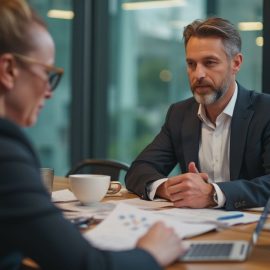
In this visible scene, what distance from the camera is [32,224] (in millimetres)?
947

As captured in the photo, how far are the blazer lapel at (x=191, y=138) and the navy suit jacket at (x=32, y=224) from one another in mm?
1447

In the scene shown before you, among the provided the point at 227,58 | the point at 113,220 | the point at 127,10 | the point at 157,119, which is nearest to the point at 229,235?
the point at 113,220

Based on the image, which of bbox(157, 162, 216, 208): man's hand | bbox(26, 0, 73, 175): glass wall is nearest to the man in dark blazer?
bbox(157, 162, 216, 208): man's hand

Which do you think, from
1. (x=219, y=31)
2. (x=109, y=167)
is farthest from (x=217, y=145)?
(x=109, y=167)

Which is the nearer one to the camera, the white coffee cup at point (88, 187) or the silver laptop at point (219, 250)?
the silver laptop at point (219, 250)

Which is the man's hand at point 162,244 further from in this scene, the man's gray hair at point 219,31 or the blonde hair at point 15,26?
the man's gray hair at point 219,31

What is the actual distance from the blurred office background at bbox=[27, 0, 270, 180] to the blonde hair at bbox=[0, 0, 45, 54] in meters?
3.26

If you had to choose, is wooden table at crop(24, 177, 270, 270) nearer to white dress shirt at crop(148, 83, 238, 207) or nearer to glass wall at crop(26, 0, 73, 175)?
white dress shirt at crop(148, 83, 238, 207)

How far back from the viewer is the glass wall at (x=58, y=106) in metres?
4.87

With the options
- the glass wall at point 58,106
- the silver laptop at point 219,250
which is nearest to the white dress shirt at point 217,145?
the silver laptop at point 219,250

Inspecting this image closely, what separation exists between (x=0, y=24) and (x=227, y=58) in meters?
1.59

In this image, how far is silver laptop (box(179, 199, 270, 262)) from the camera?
1.21m

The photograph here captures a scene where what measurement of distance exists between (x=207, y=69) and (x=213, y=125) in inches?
10.1

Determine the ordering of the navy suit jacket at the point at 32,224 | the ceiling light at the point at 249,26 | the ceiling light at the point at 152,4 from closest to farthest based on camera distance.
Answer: the navy suit jacket at the point at 32,224
the ceiling light at the point at 249,26
the ceiling light at the point at 152,4
